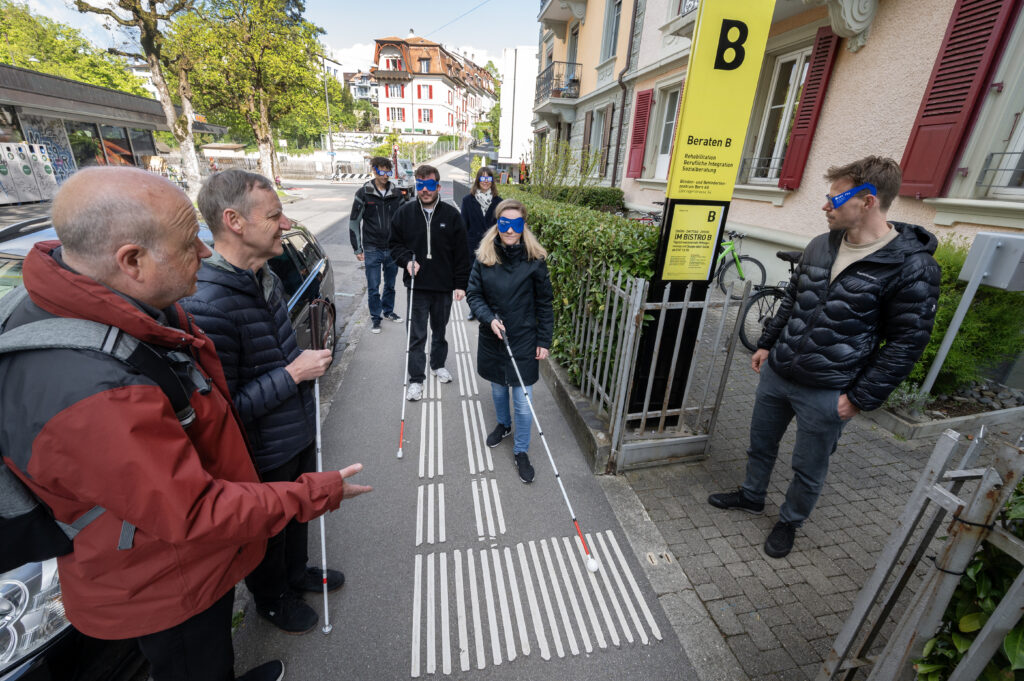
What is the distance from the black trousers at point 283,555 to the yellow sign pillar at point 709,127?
2.65 metres

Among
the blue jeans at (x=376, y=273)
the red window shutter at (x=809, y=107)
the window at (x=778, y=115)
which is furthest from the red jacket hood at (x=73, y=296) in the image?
the window at (x=778, y=115)

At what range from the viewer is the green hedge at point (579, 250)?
12.0 ft

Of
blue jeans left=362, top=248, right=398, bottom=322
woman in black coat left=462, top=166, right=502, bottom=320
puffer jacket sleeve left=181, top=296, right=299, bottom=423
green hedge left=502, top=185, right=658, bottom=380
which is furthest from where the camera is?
woman in black coat left=462, top=166, right=502, bottom=320

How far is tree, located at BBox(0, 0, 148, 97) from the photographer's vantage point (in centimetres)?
3034

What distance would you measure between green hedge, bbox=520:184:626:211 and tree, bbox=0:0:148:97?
3578 centimetres

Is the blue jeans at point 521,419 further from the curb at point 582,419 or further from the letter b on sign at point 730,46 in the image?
the letter b on sign at point 730,46

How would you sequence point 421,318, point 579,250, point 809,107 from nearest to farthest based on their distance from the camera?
point 579,250 < point 421,318 < point 809,107

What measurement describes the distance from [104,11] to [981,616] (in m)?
22.9

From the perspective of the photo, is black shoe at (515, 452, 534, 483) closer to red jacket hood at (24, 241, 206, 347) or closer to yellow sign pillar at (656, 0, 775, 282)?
yellow sign pillar at (656, 0, 775, 282)

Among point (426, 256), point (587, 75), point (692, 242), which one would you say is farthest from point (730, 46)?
point (587, 75)

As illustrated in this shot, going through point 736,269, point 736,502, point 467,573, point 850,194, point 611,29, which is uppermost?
point 611,29

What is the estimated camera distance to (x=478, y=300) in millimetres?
3545

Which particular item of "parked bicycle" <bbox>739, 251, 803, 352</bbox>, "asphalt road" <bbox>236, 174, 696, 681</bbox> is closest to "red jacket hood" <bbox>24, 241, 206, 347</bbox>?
"asphalt road" <bbox>236, 174, 696, 681</bbox>

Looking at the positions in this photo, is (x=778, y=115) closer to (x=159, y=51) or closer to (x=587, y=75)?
(x=587, y=75)
